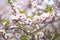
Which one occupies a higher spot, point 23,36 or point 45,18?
point 45,18

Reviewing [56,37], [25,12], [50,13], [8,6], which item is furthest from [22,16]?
[56,37]

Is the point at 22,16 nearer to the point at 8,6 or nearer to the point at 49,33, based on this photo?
the point at 8,6

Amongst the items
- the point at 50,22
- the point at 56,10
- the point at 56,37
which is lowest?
the point at 56,37

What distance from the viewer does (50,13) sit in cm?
139

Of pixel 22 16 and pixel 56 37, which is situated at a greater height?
pixel 22 16

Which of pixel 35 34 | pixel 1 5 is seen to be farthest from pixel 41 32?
pixel 1 5

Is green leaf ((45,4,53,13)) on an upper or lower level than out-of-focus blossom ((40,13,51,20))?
upper

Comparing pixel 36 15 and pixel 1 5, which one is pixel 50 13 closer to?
pixel 36 15

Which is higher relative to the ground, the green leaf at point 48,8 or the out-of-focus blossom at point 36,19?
the green leaf at point 48,8

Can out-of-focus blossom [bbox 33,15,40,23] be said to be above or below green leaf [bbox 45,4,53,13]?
below

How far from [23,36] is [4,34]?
0.18 m

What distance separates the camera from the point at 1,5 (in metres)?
1.37

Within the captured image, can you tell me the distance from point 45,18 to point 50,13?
0.23 ft

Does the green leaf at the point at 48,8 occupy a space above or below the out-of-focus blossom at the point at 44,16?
above
